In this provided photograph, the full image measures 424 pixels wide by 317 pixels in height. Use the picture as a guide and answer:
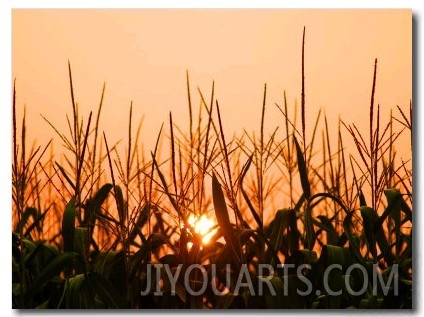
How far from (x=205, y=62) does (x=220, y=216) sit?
52 cm

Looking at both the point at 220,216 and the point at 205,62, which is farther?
the point at 205,62

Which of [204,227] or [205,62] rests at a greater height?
[205,62]

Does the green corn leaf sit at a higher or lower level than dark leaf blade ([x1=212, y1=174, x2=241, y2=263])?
lower

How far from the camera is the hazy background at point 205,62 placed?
195 cm

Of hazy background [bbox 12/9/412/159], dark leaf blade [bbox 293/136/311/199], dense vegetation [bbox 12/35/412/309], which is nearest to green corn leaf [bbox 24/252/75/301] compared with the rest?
dense vegetation [bbox 12/35/412/309]

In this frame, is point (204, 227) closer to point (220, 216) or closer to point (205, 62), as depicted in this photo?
point (220, 216)

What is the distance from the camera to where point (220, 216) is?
6.07ft

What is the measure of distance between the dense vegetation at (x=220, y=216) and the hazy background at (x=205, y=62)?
0.04 m

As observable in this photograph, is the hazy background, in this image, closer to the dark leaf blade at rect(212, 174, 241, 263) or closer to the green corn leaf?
the dark leaf blade at rect(212, 174, 241, 263)

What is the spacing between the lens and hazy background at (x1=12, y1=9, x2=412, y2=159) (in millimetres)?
1947

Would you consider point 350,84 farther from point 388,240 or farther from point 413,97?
point 388,240

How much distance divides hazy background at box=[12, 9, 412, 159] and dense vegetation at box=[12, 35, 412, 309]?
0.14ft
